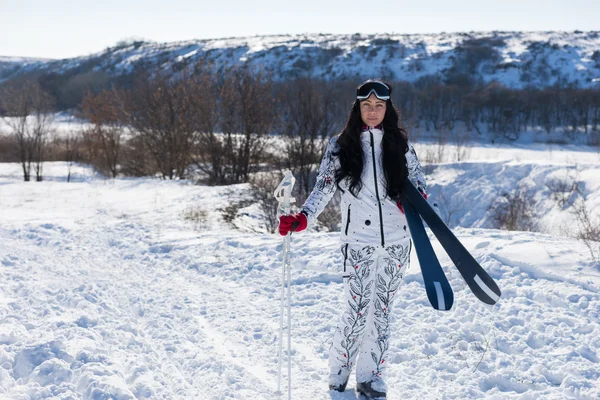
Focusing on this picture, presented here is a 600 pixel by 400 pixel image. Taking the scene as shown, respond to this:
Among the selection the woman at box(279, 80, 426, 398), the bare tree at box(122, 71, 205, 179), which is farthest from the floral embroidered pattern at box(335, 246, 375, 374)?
the bare tree at box(122, 71, 205, 179)

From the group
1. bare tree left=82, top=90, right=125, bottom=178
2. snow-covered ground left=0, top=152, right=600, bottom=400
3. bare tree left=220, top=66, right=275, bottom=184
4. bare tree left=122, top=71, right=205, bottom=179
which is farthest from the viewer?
bare tree left=82, top=90, right=125, bottom=178

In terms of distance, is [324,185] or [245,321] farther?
[245,321]

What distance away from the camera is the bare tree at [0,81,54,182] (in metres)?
21.4

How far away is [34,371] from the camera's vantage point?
3.43 metres

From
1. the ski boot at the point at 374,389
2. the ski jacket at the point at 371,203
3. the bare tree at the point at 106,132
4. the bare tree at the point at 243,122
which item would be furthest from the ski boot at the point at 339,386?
the bare tree at the point at 106,132

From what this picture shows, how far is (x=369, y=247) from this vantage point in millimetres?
2986

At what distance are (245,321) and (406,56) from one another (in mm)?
95295

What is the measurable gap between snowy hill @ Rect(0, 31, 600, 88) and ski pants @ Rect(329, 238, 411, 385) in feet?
210

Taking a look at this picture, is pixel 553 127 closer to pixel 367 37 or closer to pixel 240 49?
pixel 367 37

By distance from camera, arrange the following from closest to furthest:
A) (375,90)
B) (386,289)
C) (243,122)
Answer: (375,90), (386,289), (243,122)

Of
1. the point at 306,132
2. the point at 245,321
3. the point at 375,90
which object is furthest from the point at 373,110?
the point at 306,132

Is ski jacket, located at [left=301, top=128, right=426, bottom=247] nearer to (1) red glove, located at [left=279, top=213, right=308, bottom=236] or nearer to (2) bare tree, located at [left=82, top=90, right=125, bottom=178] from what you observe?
(1) red glove, located at [left=279, top=213, right=308, bottom=236]

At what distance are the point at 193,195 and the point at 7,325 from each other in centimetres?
974

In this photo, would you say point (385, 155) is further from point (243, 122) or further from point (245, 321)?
point (243, 122)
